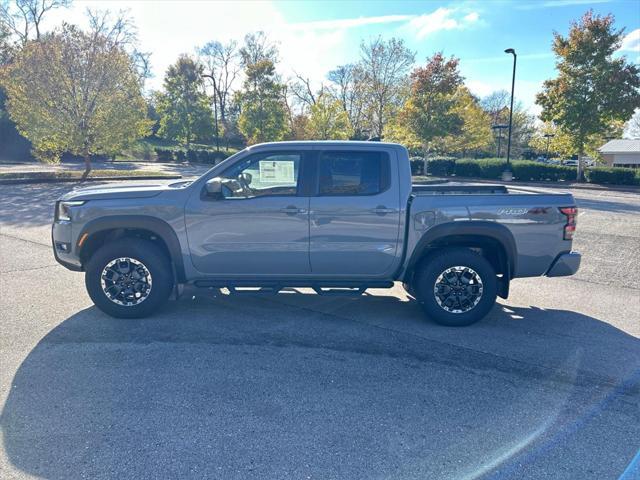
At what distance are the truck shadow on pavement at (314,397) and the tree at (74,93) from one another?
1693 cm

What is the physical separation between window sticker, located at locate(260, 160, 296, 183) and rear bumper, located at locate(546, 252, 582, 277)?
2.92 meters

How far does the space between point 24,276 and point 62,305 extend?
1571 mm

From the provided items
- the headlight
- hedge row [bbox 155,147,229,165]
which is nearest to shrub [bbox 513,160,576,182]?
hedge row [bbox 155,147,229,165]

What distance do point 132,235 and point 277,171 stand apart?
1.75 meters

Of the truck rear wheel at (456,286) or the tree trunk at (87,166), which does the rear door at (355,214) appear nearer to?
the truck rear wheel at (456,286)

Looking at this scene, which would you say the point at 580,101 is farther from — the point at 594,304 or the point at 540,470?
the point at 540,470

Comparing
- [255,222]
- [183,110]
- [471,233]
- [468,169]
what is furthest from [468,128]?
[255,222]

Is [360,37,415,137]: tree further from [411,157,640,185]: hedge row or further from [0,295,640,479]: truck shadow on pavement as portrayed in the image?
[0,295,640,479]: truck shadow on pavement

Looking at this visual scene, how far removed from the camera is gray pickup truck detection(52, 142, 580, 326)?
178 inches

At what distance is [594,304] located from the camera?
554cm

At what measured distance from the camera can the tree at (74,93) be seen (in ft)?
58.5

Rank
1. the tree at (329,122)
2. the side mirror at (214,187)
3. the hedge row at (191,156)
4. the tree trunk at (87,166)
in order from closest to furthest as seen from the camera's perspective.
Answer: the side mirror at (214,187) < the tree trunk at (87,166) < the tree at (329,122) < the hedge row at (191,156)

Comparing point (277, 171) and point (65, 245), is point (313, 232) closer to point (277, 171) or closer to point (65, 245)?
point (277, 171)

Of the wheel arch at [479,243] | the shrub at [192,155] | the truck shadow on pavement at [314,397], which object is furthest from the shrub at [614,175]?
the shrub at [192,155]
